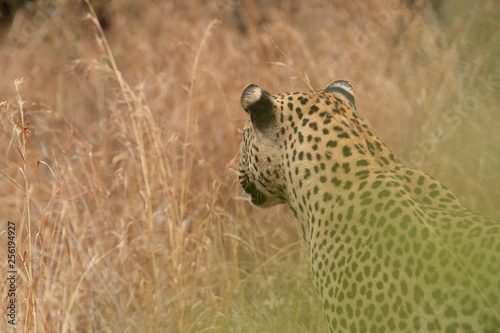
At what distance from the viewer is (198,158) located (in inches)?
241

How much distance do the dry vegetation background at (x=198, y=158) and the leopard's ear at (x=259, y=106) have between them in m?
0.17

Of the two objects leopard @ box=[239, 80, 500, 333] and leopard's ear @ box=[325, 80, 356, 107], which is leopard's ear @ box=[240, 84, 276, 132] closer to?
leopard @ box=[239, 80, 500, 333]

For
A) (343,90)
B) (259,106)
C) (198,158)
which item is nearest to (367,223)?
(259,106)

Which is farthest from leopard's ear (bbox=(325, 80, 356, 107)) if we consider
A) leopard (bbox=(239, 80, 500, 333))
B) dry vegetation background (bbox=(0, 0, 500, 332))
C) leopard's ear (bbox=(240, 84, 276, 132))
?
leopard's ear (bbox=(240, 84, 276, 132))

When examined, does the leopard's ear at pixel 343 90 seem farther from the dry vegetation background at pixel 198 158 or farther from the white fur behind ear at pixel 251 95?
the white fur behind ear at pixel 251 95

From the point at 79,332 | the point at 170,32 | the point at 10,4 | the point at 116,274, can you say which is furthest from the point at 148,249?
the point at 10,4

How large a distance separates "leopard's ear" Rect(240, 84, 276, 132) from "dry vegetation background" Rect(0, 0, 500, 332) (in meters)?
0.17

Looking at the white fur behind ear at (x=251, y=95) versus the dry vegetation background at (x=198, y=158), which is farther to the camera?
the dry vegetation background at (x=198, y=158)

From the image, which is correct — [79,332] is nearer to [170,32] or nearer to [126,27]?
[170,32]

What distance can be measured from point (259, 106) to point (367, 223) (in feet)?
2.55

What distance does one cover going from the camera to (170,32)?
879cm

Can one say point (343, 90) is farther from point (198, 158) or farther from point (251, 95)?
point (198, 158)

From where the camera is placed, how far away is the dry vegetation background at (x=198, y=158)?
4332mm

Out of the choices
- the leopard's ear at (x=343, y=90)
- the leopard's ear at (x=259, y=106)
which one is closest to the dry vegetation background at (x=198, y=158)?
the leopard's ear at (x=259, y=106)
